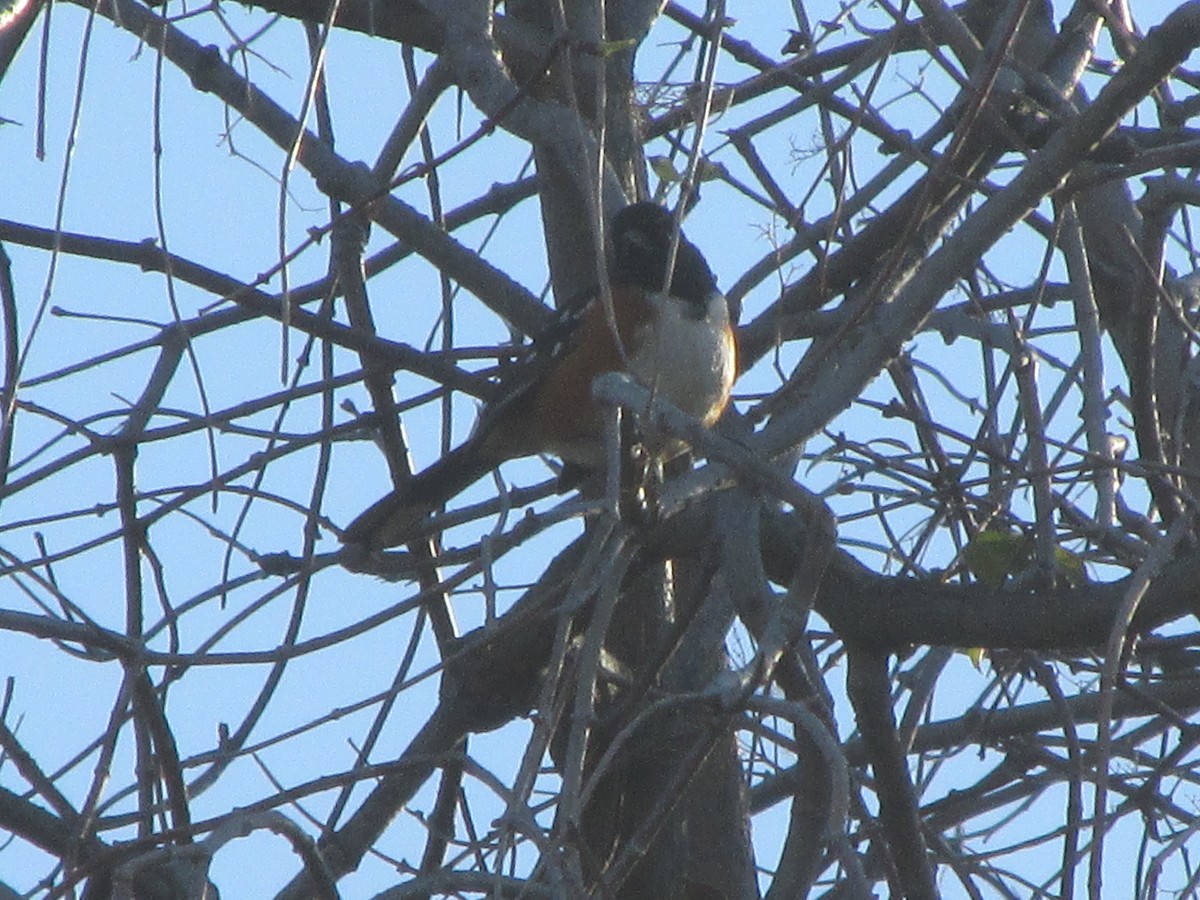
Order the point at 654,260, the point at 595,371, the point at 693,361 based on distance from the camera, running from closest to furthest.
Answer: the point at 693,361, the point at 595,371, the point at 654,260

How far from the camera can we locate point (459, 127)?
2902mm

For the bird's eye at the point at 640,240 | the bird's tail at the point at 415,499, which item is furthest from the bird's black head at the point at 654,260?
the bird's tail at the point at 415,499

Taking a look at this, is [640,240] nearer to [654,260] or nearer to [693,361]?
[654,260]

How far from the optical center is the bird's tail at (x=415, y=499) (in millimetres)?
2932

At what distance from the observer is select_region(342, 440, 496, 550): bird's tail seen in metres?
2.93

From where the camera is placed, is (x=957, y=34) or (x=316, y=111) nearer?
(x=957, y=34)

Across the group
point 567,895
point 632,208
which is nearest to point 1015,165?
point 632,208

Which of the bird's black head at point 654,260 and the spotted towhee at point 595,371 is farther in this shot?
the bird's black head at point 654,260

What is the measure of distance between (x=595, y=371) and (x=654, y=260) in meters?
0.28

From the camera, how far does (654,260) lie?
10.8 ft

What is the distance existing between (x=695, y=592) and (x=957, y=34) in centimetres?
84

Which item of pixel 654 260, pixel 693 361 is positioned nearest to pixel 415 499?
pixel 693 361

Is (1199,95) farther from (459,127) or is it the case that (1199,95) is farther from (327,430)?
(327,430)

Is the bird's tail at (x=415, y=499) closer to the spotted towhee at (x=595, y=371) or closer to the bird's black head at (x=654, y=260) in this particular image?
the spotted towhee at (x=595, y=371)
